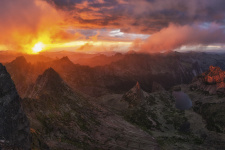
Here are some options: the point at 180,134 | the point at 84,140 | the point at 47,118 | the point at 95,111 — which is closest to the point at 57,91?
the point at 95,111

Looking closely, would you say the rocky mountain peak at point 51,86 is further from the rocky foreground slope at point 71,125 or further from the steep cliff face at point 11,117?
the steep cliff face at point 11,117

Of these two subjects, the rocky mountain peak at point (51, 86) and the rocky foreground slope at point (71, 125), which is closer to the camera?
the rocky foreground slope at point (71, 125)

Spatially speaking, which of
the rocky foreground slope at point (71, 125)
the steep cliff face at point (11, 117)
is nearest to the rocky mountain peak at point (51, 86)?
the rocky foreground slope at point (71, 125)

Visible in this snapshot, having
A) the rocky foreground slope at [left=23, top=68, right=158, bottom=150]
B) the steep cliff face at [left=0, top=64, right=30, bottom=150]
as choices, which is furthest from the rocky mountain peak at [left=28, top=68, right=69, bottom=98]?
the steep cliff face at [left=0, top=64, right=30, bottom=150]

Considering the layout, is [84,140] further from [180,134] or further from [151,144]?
[180,134]

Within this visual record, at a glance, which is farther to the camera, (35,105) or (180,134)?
(180,134)

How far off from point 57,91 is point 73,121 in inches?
1924

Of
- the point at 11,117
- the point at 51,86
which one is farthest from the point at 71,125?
the point at 11,117

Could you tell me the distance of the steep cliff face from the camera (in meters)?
55.9

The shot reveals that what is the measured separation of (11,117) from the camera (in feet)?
193

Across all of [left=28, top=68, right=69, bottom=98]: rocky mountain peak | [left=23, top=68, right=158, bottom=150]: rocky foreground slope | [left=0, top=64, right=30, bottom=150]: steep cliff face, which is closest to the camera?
[left=0, top=64, right=30, bottom=150]: steep cliff face

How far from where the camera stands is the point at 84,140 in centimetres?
11338

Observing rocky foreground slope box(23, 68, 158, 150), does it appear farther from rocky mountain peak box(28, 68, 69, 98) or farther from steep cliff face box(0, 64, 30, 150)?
steep cliff face box(0, 64, 30, 150)

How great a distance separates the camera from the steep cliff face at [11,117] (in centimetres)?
5591
